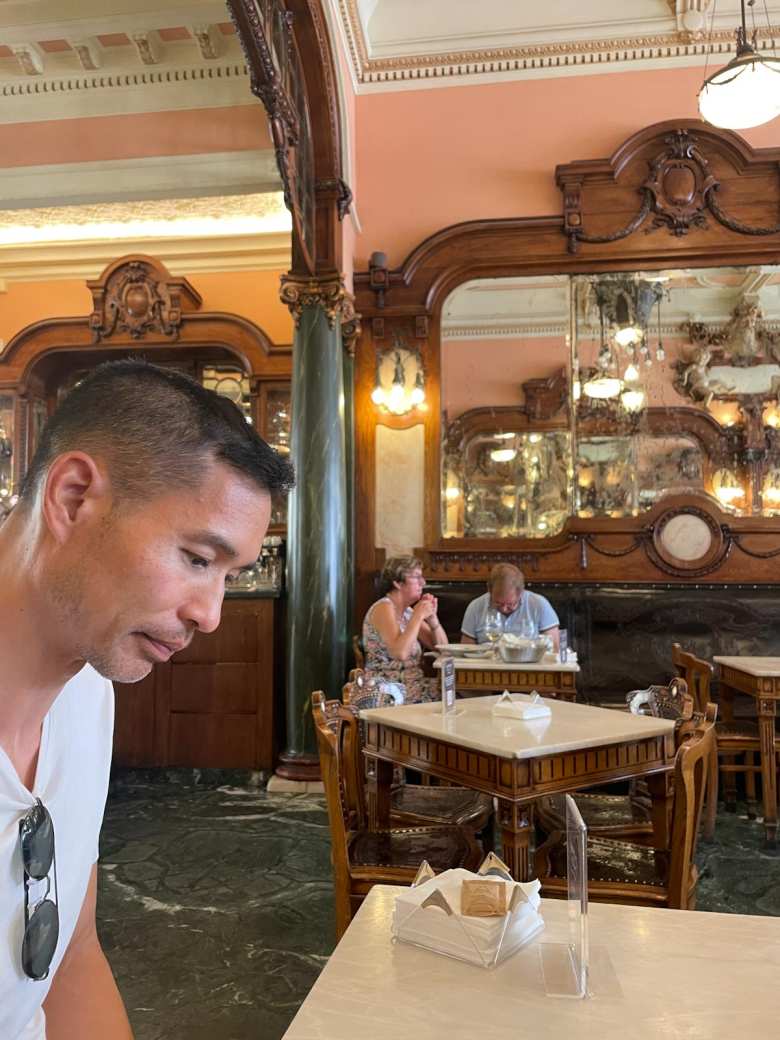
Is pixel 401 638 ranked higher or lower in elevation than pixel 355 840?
higher

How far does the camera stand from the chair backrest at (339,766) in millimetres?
2219

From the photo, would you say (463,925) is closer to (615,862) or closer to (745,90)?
(615,862)

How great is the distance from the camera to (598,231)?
595cm

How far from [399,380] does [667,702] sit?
3.73 metres

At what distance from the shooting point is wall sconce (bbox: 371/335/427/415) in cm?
595

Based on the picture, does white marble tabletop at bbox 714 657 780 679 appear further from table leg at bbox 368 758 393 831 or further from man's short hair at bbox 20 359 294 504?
man's short hair at bbox 20 359 294 504

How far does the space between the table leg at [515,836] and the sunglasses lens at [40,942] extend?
65.4 inches

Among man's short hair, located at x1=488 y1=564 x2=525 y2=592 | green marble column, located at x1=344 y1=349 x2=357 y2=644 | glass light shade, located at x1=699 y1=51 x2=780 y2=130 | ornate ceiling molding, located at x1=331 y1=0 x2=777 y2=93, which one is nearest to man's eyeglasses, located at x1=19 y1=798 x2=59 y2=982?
man's short hair, located at x1=488 y1=564 x2=525 y2=592

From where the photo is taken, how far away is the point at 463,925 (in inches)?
43.4

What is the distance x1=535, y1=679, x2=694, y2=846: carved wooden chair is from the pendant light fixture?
3223 millimetres

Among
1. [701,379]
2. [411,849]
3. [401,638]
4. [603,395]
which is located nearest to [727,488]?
[701,379]

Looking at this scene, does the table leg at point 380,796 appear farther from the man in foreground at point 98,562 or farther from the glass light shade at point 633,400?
the glass light shade at point 633,400

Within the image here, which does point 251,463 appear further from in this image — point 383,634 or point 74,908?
point 383,634

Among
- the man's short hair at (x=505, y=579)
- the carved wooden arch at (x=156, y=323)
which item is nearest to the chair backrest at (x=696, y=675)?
the man's short hair at (x=505, y=579)
